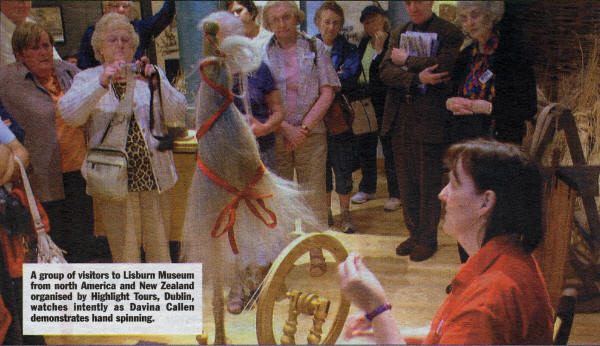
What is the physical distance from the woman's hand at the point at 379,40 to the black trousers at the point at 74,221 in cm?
92

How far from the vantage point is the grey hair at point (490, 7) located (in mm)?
1226

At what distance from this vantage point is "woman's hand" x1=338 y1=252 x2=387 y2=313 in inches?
34.4

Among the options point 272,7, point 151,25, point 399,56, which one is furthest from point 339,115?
point 151,25

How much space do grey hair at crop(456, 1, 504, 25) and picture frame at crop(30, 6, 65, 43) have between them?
1.05 m

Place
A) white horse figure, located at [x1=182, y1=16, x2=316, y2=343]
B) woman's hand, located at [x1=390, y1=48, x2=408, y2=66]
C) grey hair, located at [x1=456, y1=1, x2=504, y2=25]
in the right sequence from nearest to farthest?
white horse figure, located at [x1=182, y1=16, x2=316, y2=343] < grey hair, located at [x1=456, y1=1, x2=504, y2=25] < woman's hand, located at [x1=390, y1=48, x2=408, y2=66]

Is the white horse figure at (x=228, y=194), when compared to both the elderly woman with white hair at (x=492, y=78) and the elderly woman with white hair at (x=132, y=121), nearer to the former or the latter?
the elderly woman with white hair at (x=132, y=121)

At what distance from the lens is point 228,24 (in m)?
1.15

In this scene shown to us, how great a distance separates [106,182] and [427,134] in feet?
2.91

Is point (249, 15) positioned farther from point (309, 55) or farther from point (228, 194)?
point (228, 194)

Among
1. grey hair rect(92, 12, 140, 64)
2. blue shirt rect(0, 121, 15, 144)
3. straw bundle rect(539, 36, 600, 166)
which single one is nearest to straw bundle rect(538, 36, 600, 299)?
straw bundle rect(539, 36, 600, 166)

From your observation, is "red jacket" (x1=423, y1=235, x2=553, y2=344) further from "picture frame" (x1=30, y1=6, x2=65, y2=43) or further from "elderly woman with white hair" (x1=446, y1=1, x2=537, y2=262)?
"picture frame" (x1=30, y1=6, x2=65, y2=43)

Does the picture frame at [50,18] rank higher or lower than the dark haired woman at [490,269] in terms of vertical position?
higher

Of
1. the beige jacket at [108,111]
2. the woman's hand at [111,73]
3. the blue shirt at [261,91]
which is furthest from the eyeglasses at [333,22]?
the woman's hand at [111,73]
